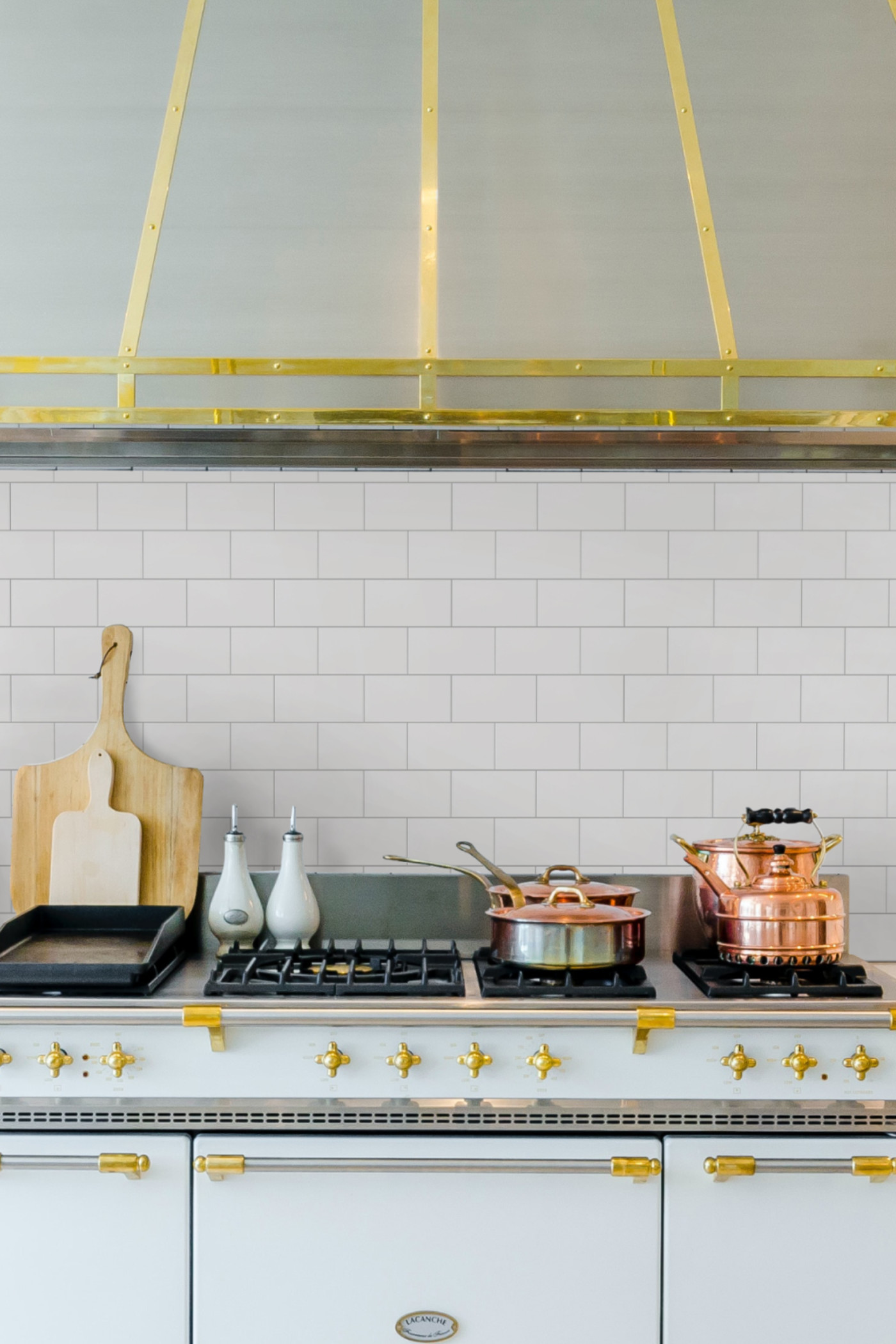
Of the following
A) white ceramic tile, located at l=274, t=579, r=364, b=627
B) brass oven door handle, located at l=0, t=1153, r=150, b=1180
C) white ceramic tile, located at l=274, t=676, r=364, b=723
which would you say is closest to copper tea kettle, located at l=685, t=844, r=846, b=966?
white ceramic tile, located at l=274, t=676, r=364, b=723

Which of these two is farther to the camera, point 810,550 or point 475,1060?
point 810,550

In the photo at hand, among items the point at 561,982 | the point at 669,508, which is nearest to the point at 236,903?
the point at 561,982

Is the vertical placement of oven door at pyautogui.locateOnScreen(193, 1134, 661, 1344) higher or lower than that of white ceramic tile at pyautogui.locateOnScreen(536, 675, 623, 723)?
lower

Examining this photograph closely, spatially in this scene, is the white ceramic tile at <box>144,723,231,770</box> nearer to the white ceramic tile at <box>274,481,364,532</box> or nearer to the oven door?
the white ceramic tile at <box>274,481,364,532</box>

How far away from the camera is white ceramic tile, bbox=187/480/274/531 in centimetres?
283

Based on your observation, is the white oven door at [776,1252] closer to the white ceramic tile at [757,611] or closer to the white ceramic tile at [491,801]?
the white ceramic tile at [491,801]

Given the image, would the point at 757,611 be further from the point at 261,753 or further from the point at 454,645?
the point at 261,753

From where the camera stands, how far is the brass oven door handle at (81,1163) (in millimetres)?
2059

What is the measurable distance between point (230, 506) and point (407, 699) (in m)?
0.67

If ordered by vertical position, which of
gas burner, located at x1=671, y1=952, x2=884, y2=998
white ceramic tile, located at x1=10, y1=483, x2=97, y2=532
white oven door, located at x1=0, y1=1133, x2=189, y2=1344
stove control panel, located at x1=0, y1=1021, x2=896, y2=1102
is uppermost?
white ceramic tile, located at x1=10, y1=483, x2=97, y2=532

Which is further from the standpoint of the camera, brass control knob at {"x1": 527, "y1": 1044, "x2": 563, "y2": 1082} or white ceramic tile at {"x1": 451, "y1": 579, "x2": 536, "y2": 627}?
white ceramic tile at {"x1": 451, "y1": 579, "x2": 536, "y2": 627}

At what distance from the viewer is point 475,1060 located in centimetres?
207

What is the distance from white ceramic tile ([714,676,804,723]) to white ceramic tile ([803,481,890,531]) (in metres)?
0.41

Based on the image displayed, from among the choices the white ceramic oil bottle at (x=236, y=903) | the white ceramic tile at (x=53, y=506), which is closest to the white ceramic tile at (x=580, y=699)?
the white ceramic oil bottle at (x=236, y=903)
